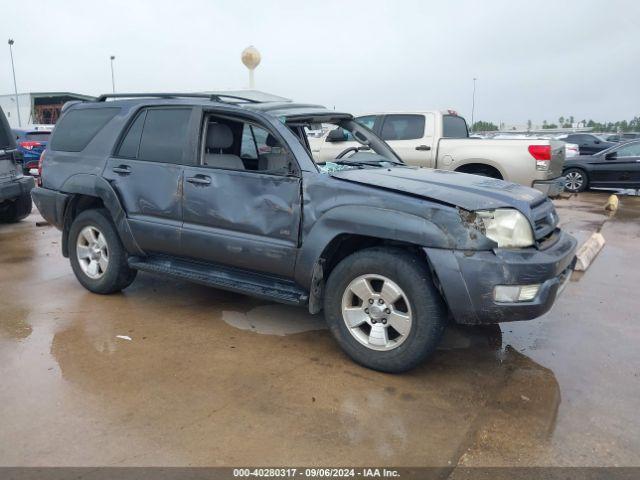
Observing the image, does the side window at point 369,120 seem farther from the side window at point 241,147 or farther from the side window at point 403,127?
the side window at point 241,147

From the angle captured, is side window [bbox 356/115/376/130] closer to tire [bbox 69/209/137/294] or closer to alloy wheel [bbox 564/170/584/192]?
tire [bbox 69/209/137/294]

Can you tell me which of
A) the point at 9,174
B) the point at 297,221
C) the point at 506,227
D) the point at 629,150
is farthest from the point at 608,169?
the point at 9,174

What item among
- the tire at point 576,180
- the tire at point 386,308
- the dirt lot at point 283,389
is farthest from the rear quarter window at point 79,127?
the tire at point 576,180

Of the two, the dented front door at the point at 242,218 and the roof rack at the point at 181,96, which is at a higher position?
the roof rack at the point at 181,96

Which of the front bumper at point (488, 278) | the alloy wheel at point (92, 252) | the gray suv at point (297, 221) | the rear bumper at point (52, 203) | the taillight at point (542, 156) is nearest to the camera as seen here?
the front bumper at point (488, 278)

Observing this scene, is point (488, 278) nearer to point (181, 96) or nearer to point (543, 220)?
point (543, 220)

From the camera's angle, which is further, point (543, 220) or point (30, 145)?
point (30, 145)

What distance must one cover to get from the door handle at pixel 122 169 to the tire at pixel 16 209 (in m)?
4.76

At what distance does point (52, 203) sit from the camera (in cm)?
534

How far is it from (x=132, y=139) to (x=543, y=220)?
11.5 ft

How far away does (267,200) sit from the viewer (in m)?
4.00

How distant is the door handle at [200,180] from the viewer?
14.1 ft

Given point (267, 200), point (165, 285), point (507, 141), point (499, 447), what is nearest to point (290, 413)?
point (499, 447)

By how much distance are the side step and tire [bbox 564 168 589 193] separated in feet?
40.5
